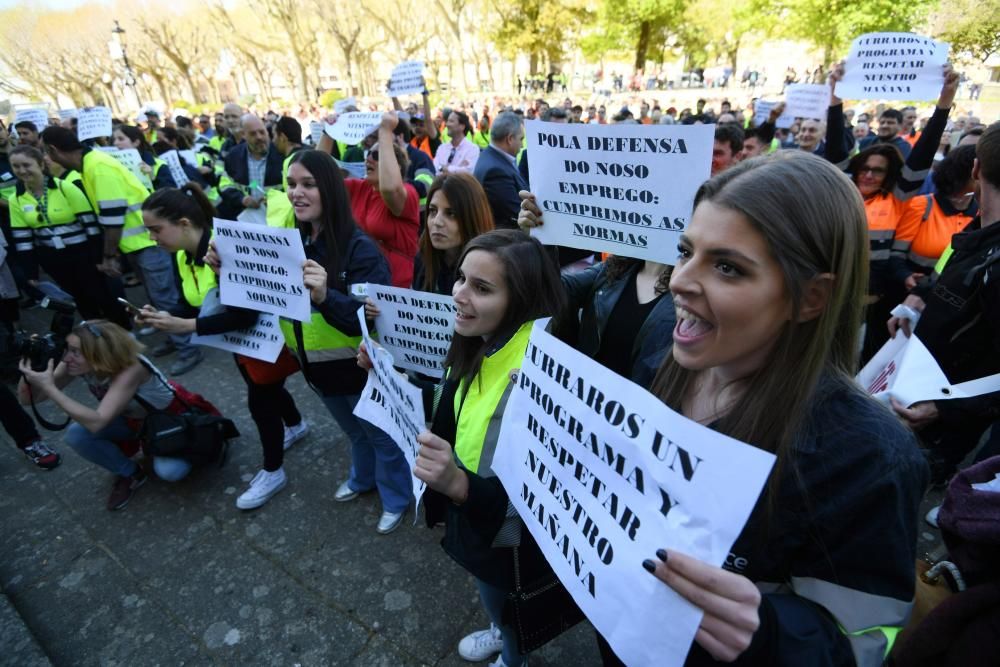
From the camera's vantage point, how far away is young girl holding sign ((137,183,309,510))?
9.60 feet

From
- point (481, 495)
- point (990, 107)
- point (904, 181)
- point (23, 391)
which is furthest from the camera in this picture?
point (990, 107)

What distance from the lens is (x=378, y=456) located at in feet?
9.98

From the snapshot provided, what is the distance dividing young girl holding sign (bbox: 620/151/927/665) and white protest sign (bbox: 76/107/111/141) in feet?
29.4

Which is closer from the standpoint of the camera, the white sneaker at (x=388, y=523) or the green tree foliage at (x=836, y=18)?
the white sneaker at (x=388, y=523)

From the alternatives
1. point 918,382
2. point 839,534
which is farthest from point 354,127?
point 839,534

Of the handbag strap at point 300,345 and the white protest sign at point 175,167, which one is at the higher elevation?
the white protest sign at point 175,167

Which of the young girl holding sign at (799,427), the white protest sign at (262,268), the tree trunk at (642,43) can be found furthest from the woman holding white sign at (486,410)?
the tree trunk at (642,43)

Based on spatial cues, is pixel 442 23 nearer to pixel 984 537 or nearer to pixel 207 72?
pixel 207 72

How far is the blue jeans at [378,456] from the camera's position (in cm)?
300

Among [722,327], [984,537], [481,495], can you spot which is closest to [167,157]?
[481,495]

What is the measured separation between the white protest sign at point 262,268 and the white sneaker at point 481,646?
1.74m

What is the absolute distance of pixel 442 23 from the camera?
4456 cm

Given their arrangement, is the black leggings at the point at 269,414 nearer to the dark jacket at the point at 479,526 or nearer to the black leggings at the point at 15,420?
the dark jacket at the point at 479,526

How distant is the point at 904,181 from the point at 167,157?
8.09 meters
